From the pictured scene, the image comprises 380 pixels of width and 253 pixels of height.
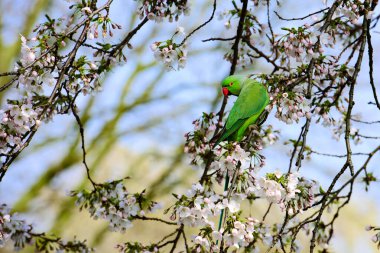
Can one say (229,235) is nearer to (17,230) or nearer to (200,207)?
(200,207)

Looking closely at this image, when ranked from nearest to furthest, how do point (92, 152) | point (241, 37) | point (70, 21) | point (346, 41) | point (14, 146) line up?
point (14, 146)
point (70, 21)
point (241, 37)
point (346, 41)
point (92, 152)

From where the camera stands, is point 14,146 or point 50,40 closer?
point 14,146

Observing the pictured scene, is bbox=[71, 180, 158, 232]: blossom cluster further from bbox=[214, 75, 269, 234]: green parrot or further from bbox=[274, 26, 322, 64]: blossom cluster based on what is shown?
bbox=[274, 26, 322, 64]: blossom cluster

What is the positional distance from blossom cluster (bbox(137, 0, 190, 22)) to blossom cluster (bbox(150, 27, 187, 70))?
259mm

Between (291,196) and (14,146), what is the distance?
125cm

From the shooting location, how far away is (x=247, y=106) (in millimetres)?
2629

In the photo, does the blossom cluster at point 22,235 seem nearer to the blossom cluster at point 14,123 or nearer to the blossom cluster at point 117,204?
the blossom cluster at point 117,204

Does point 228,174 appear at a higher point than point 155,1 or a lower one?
lower

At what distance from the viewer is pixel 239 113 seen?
103 inches

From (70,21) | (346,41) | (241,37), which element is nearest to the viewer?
(70,21)

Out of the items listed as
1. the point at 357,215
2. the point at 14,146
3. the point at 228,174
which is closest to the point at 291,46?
the point at 228,174

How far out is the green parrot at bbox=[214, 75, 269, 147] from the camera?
2611mm

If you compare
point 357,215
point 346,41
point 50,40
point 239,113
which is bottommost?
point 239,113

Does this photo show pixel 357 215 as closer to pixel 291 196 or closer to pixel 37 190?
pixel 37 190
